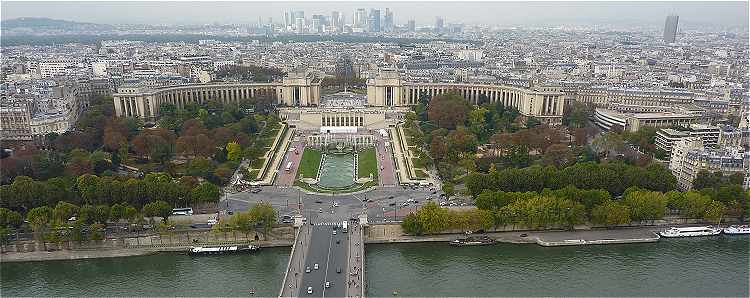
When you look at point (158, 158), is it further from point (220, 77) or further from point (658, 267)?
point (220, 77)

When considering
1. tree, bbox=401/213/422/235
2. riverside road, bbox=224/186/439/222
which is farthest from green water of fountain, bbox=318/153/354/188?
tree, bbox=401/213/422/235

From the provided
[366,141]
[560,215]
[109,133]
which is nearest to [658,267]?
[560,215]

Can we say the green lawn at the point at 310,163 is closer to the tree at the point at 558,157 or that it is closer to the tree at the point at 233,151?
the tree at the point at 233,151

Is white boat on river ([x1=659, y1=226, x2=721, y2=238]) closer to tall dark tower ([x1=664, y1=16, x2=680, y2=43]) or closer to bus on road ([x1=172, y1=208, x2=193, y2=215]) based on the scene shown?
bus on road ([x1=172, y1=208, x2=193, y2=215])

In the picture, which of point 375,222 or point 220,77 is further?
point 220,77

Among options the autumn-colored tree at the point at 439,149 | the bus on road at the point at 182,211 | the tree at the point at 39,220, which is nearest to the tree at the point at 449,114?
the autumn-colored tree at the point at 439,149

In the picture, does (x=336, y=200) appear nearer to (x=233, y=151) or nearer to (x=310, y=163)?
(x=310, y=163)
